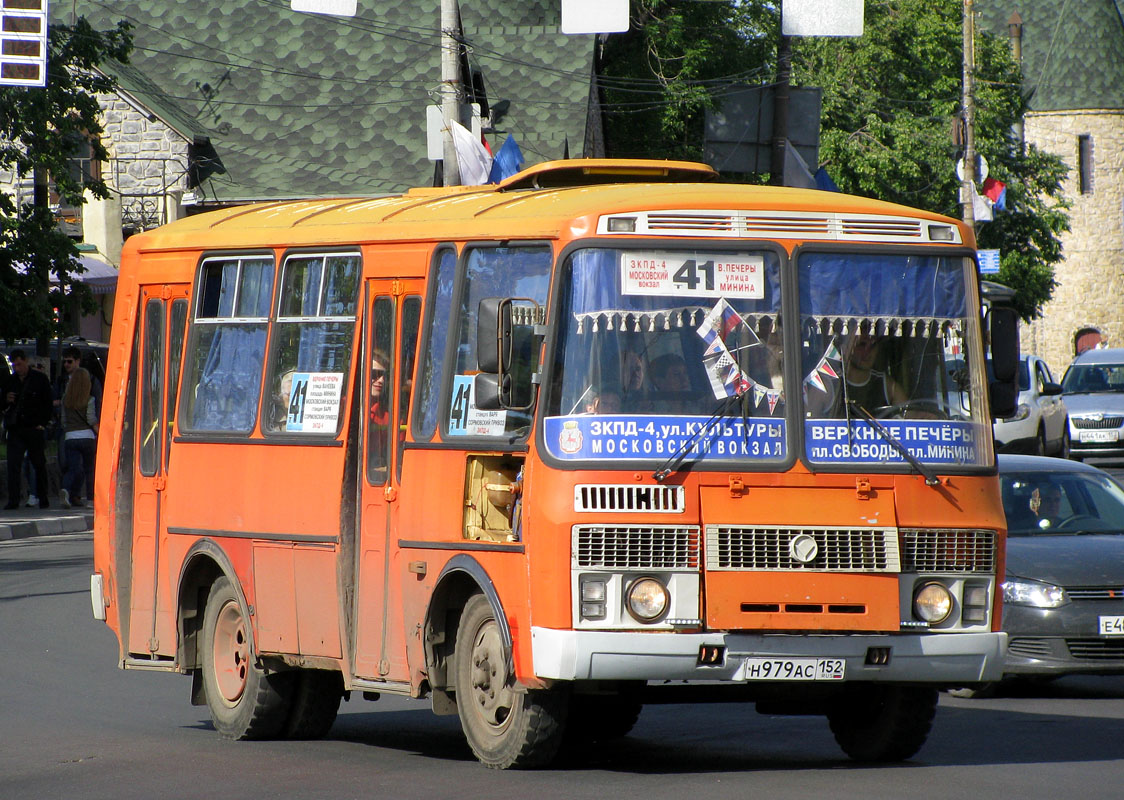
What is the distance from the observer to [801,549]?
8.27 metres

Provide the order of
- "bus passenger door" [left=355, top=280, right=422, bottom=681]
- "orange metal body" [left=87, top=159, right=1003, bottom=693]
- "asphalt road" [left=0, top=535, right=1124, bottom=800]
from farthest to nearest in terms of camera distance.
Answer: "bus passenger door" [left=355, top=280, right=422, bottom=681], "asphalt road" [left=0, top=535, right=1124, bottom=800], "orange metal body" [left=87, top=159, right=1003, bottom=693]

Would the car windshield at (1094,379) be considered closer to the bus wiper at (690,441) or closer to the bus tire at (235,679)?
the bus tire at (235,679)

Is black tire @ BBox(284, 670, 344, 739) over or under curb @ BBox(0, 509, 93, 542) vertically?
under

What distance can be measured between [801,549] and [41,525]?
656 inches

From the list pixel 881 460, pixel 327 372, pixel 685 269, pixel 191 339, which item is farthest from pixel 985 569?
pixel 191 339

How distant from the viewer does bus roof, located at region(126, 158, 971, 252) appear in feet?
28.2

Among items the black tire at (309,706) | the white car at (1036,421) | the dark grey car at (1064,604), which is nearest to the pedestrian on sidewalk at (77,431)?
the white car at (1036,421)

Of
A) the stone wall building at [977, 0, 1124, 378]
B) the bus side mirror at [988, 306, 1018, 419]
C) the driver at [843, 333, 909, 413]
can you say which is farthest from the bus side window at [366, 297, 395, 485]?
the stone wall building at [977, 0, 1124, 378]

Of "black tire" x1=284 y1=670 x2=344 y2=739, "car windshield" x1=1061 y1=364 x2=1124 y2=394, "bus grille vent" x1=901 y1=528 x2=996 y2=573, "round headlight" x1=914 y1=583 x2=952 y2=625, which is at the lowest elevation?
"black tire" x1=284 y1=670 x2=344 y2=739

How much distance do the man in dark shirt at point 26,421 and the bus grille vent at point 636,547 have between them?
17577mm

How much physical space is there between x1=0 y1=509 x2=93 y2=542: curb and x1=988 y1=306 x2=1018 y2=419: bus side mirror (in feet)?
52.2

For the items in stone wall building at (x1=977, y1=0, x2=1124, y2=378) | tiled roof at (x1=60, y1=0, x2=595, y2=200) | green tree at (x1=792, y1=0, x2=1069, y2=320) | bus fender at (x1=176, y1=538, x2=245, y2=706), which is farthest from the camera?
stone wall building at (x1=977, y1=0, x2=1124, y2=378)

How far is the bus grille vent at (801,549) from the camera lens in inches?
323

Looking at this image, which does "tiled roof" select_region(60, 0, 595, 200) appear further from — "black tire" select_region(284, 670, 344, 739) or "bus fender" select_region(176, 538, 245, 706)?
"black tire" select_region(284, 670, 344, 739)
